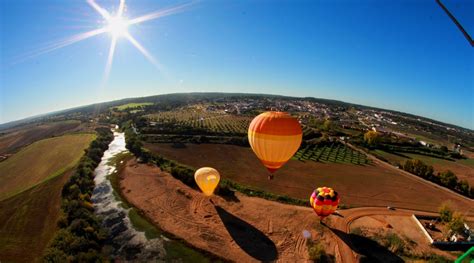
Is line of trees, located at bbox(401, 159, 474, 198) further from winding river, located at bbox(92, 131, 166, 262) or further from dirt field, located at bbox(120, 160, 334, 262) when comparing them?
winding river, located at bbox(92, 131, 166, 262)

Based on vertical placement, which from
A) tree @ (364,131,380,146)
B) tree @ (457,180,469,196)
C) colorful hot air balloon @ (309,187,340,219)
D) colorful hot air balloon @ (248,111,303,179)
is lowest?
tree @ (457,180,469,196)

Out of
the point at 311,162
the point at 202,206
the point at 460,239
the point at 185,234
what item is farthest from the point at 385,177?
the point at 185,234

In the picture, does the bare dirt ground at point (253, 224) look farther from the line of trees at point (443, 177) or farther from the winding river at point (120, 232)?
the line of trees at point (443, 177)

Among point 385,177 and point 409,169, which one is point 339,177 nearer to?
point 385,177

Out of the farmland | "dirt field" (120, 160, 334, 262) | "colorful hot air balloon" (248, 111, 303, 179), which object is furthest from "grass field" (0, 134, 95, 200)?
"colorful hot air balloon" (248, 111, 303, 179)

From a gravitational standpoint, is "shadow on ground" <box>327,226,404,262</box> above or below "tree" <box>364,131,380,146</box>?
below

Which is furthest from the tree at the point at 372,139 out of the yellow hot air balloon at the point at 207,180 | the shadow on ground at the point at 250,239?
the shadow on ground at the point at 250,239

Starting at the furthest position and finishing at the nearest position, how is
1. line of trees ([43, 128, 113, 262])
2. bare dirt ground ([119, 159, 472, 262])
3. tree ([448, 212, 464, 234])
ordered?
tree ([448, 212, 464, 234]) → bare dirt ground ([119, 159, 472, 262]) → line of trees ([43, 128, 113, 262])
